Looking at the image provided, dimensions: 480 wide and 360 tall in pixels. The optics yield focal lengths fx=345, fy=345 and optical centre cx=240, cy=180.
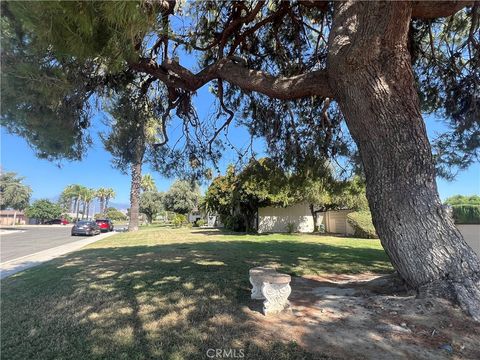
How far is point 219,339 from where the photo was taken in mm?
3723

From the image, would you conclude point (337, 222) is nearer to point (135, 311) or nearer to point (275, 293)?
point (275, 293)

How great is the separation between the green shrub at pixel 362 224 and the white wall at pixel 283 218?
13.9 ft

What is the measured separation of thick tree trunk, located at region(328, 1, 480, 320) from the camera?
4.20m

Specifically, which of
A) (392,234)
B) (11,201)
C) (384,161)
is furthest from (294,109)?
(11,201)

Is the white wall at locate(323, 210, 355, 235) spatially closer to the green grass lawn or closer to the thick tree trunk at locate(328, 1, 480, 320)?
the green grass lawn

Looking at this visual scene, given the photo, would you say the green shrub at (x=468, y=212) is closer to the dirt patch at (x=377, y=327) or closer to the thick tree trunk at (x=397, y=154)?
the dirt patch at (x=377, y=327)

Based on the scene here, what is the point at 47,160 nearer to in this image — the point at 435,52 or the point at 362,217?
the point at 435,52

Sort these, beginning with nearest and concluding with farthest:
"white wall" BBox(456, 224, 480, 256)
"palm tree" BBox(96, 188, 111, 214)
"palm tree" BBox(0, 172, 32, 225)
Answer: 1. "white wall" BBox(456, 224, 480, 256)
2. "palm tree" BBox(0, 172, 32, 225)
3. "palm tree" BBox(96, 188, 111, 214)

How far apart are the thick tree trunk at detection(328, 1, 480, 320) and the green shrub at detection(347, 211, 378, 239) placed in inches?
604

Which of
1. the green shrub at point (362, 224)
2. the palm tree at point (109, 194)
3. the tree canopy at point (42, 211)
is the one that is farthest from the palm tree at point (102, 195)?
the green shrub at point (362, 224)

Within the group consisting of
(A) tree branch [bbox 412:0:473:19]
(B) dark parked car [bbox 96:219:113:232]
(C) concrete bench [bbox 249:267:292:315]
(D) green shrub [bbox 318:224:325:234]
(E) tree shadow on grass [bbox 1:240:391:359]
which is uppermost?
(A) tree branch [bbox 412:0:473:19]

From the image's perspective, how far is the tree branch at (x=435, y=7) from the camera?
461 centimetres

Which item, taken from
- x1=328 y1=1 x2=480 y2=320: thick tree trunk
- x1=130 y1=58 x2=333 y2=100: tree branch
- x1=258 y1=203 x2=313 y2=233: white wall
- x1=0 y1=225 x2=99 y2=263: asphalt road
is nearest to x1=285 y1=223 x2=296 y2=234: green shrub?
x1=258 y1=203 x2=313 y2=233: white wall
